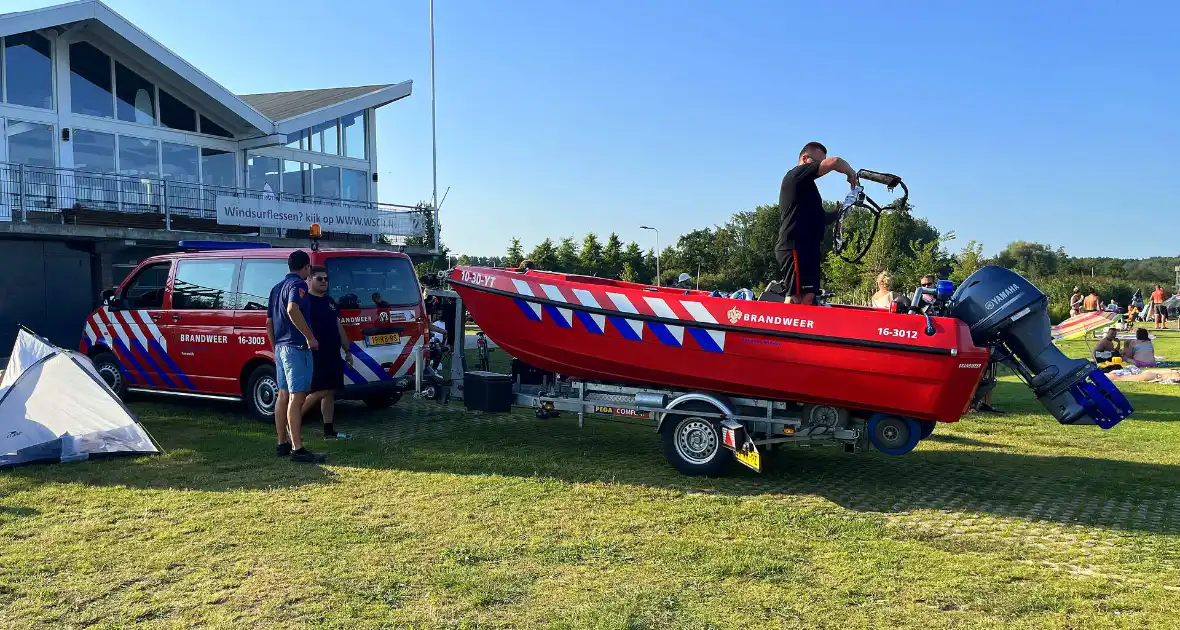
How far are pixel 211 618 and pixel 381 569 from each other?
32.2 inches

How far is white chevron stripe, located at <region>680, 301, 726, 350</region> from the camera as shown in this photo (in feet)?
18.9

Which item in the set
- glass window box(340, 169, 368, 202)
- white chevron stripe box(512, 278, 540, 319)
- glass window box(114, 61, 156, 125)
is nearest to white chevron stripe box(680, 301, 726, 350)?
white chevron stripe box(512, 278, 540, 319)

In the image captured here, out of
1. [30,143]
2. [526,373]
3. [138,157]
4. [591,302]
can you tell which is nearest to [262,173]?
[138,157]

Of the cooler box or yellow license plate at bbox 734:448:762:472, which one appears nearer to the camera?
yellow license plate at bbox 734:448:762:472

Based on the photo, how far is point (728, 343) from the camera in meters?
5.74

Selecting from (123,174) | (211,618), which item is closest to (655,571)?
(211,618)

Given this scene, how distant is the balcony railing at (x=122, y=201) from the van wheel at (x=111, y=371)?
5.64 m

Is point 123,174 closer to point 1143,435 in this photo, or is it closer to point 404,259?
point 404,259

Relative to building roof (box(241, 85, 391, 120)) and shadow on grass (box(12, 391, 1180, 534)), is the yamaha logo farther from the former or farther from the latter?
building roof (box(241, 85, 391, 120))

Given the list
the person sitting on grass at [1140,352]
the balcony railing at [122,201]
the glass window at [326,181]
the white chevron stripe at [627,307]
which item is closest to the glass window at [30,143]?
the balcony railing at [122,201]

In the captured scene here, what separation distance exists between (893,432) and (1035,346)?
1.19 metres

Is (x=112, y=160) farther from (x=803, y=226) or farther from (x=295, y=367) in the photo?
(x=803, y=226)

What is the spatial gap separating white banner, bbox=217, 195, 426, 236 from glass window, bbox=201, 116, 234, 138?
3.08 meters

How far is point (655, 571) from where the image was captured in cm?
399
